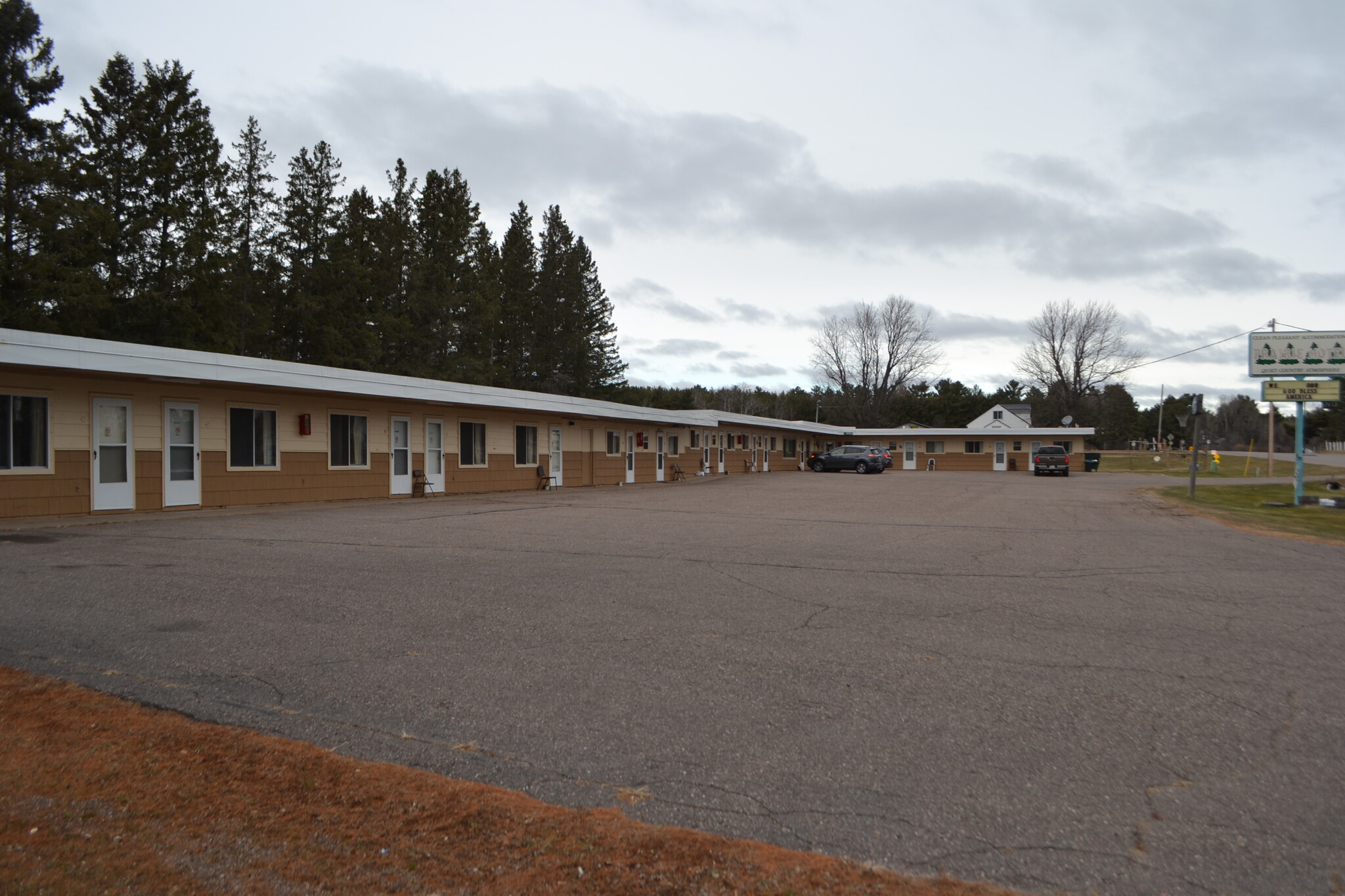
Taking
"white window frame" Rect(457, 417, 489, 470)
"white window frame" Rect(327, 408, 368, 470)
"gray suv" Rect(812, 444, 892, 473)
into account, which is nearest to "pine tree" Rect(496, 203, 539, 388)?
"gray suv" Rect(812, 444, 892, 473)

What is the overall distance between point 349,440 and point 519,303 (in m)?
30.4

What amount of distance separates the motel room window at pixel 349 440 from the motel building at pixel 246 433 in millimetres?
36

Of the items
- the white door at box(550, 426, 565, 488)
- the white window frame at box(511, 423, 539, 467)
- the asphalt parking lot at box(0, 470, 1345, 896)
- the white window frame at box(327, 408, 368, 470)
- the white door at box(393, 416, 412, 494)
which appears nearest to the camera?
the asphalt parking lot at box(0, 470, 1345, 896)

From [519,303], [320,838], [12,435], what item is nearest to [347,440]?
[12,435]

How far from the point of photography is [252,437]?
679 inches

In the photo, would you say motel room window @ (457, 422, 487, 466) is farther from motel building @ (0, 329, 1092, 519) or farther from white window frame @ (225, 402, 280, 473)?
white window frame @ (225, 402, 280, 473)

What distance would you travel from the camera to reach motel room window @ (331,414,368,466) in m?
19.2

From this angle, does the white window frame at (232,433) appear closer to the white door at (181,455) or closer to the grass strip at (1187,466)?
the white door at (181,455)

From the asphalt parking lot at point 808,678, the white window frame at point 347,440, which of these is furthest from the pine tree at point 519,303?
the asphalt parking lot at point 808,678

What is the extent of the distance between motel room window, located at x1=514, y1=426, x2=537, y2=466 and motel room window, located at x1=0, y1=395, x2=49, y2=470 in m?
12.8

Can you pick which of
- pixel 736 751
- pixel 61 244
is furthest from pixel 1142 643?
pixel 61 244

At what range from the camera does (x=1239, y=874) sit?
10.1ft

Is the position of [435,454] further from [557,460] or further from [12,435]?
[12,435]

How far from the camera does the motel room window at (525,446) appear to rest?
2550cm
